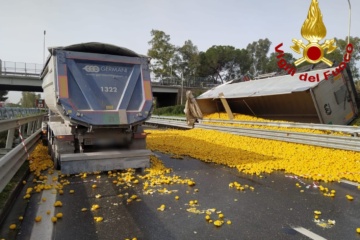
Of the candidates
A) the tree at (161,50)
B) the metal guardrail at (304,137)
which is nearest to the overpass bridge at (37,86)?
the tree at (161,50)

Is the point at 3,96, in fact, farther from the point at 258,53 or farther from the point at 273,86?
the point at 273,86

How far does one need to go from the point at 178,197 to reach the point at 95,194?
5.22ft

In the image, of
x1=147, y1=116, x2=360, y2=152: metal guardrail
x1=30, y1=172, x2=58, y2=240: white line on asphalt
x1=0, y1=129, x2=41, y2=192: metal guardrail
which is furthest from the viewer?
x1=147, y1=116, x2=360, y2=152: metal guardrail

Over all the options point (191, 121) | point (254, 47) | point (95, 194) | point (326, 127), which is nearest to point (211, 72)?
point (254, 47)

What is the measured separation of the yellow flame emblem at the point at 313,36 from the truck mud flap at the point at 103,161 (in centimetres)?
737

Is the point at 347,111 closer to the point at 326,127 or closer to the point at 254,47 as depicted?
the point at 326,127

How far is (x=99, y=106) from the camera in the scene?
6824mm

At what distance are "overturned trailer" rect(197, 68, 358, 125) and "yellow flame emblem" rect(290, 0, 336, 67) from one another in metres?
0.97

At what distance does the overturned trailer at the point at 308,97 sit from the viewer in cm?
1133

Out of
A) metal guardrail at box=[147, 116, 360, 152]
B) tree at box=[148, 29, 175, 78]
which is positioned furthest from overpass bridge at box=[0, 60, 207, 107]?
metal guardrail at box=[147, 116, 360, 152]

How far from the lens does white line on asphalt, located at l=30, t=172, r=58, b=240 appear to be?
12.3ft

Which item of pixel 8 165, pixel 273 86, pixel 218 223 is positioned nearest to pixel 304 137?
pixel 273 86

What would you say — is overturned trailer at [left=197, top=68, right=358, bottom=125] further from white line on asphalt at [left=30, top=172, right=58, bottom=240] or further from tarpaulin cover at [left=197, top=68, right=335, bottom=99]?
white line on asphalt at [left=30, top=172, right=58, bottom=240]

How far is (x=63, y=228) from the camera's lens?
13.0ft
